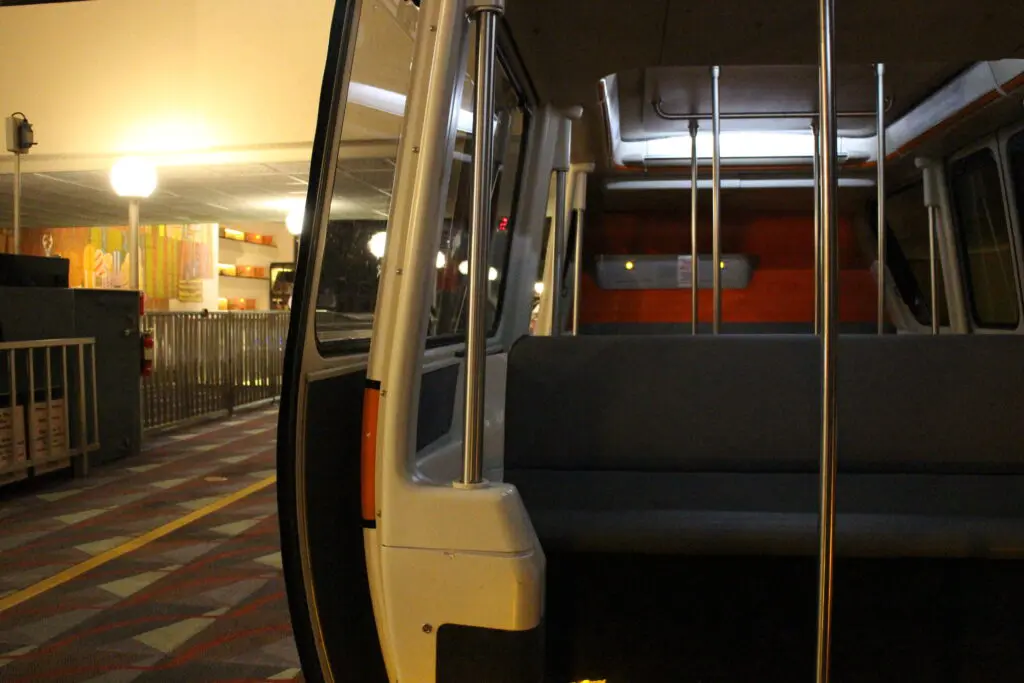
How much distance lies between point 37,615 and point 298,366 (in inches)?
101

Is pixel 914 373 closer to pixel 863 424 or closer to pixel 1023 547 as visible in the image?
pixel 863 424

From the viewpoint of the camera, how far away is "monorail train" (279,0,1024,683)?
1643 millimetres

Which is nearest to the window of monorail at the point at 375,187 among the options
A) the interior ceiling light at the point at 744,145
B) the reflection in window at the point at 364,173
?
the reflection in window at the point at 364,173

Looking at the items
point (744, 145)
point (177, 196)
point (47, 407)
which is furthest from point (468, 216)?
point (177, 196)

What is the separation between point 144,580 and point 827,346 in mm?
3621

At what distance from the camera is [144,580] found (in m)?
3.89

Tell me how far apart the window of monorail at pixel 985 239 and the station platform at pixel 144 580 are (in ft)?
14.2

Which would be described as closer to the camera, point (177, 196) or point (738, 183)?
point (738, 183)

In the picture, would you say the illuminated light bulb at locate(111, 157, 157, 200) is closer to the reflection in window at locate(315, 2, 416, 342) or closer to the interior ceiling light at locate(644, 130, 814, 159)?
the interior ceiling light at locate(644, 130, 814, 159)

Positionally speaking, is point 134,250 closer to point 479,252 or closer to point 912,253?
point 912,253

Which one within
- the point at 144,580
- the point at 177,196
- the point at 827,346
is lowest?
the point at 144,580

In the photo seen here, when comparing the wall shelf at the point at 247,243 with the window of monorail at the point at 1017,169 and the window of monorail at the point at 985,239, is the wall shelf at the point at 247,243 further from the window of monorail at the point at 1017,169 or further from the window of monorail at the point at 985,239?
the window of monorail at the point at 1017,169

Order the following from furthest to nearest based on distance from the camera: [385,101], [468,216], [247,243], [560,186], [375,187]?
1. [247,243]
2. [560,186]
3. [468,216]
4. [385,101]
5. [375,187]

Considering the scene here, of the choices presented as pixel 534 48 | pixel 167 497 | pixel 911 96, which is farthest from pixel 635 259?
pixel 167 497
